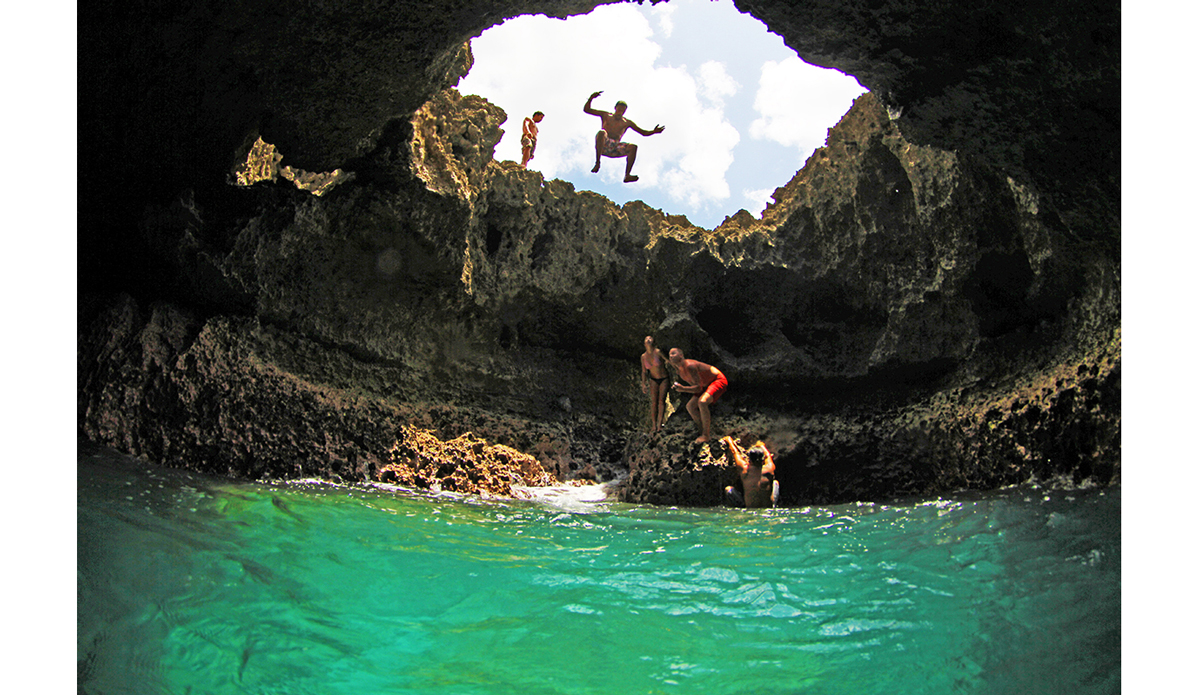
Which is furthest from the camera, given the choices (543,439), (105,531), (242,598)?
(543,439)

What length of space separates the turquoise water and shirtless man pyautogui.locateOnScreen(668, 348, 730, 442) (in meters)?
2.26

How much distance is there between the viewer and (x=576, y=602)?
3.41 m

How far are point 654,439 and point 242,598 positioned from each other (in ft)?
13.9

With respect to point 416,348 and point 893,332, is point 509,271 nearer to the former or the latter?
point 416,348

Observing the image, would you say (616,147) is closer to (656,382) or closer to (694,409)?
(656,382)

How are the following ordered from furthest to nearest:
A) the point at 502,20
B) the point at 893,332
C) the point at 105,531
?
the point at 893,332 → the point at 502,20 → the point at 105,531

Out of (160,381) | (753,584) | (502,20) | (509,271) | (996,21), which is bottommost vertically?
(753,584)

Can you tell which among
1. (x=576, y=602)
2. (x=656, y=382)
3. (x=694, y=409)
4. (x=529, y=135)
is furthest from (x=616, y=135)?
(x=576, y=602)

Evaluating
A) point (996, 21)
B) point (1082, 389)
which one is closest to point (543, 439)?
point (1082, 389)

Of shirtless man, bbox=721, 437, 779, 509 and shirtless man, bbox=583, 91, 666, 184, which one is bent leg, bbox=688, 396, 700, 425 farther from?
shirtless man, bbox=583, 91, 666, 184

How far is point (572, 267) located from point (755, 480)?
2.78 metres

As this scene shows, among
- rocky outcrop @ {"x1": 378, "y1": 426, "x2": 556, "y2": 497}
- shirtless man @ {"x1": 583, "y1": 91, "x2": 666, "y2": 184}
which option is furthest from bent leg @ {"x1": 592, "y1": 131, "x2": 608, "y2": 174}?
rocky outcrop @ {"x1": 378, "y1": 426, "x2": 556, "y2": 497}

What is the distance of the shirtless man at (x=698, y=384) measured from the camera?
689 centimetres

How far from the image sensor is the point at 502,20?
15.1 ft
